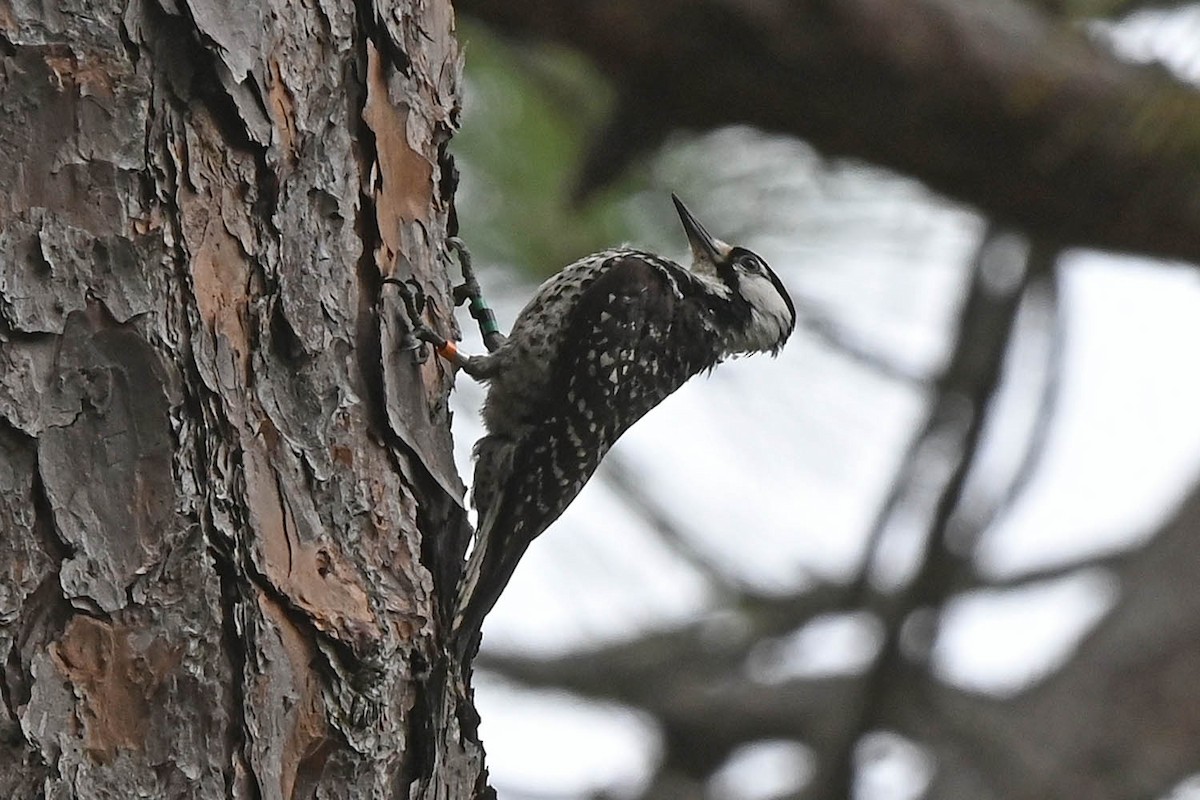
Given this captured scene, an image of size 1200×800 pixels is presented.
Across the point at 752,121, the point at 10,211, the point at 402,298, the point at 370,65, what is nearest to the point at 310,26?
the point at 370,65

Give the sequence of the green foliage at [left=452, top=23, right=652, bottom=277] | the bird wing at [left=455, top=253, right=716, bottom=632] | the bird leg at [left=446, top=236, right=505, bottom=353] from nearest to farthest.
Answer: the bird wing at [left=455, top=253, right=716, bottom=632]
the bird leg at [left=446, top=236, right=505, bottom=353]
the green foliage at [left=452, top=23, right=652, bottom=277]

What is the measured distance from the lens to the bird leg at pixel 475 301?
149 inches

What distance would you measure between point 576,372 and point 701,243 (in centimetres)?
94

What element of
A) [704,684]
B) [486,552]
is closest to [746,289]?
[486,552]

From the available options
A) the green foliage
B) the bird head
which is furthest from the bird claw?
the green foliage

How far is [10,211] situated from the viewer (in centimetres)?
218

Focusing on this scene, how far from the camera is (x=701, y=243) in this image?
4531 mm

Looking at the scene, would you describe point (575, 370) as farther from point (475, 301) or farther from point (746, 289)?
point (746, 289)

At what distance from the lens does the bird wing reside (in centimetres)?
354

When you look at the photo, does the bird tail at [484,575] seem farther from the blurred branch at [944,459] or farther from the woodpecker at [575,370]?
the blurred branch at [944,459]

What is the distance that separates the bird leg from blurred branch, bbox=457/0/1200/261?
637 mm

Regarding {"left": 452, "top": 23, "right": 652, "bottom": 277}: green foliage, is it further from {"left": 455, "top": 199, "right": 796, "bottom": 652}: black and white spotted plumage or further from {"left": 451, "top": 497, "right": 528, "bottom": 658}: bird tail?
{"left": 451, "top": 497, "right": 528, "bottom": 658}: bird tail

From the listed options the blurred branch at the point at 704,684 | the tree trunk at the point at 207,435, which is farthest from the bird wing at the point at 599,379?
the blurred branch at the point at 704,684

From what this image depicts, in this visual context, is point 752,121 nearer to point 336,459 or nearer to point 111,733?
point 336,459
